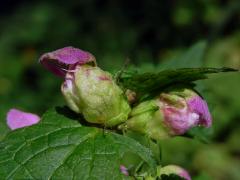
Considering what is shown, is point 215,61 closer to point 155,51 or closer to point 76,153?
point 155,51

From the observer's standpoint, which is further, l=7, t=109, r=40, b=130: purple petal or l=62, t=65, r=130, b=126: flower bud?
l=7, t=109, r=40, b=130: purple petal

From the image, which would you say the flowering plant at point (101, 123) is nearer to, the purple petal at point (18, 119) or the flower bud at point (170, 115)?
the flower bud at point (170, 115)

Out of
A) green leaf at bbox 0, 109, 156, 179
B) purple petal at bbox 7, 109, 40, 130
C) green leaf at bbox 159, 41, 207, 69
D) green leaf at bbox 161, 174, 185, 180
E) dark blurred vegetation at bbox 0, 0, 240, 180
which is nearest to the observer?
green leaf at bbox 0, 109, 156, 179

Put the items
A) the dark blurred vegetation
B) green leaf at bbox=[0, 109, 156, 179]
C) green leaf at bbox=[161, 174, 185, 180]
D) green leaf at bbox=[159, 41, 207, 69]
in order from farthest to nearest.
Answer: the dark blurred vegetation < green leaf at bbox=[159, 41, 207, 69] < green leaf at bbox=[161, 174, 185, 180] < green leaf at bbox=[0, 109, 156, 179]

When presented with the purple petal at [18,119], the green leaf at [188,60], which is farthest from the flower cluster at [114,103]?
the green leaf at [188,60]

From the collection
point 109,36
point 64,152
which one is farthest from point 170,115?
point 109,36

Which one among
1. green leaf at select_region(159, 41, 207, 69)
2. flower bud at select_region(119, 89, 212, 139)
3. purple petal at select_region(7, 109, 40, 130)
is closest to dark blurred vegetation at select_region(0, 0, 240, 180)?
green leaf at select_region(159, 41, 207, 69)

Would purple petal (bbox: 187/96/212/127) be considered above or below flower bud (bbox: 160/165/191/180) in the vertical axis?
above

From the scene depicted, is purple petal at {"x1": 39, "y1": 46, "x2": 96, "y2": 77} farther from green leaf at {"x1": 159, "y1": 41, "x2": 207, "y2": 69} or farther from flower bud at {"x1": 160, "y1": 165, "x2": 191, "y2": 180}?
green leaf at {"x1": 159, "y1": 41, "x2": 207, "y2": 69}
